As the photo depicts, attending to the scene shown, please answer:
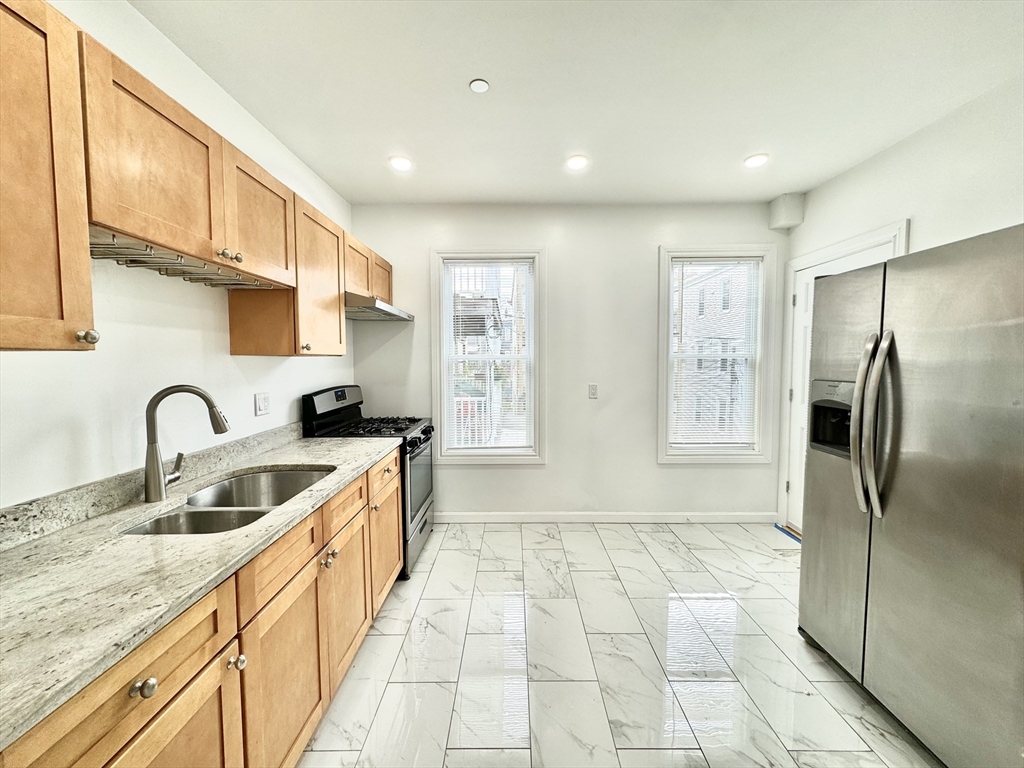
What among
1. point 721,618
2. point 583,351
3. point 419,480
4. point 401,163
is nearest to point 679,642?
point 721,618

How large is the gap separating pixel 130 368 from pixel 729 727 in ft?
8.74

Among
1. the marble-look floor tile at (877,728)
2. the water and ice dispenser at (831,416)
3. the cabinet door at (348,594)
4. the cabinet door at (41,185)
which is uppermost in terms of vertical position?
the cabinet door at (41,185)

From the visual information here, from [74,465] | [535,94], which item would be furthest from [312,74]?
[74,465]

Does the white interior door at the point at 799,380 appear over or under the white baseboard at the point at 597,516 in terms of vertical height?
over

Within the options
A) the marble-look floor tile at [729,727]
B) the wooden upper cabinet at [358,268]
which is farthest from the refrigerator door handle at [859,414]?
the wooden upper cabinet at [358,268]

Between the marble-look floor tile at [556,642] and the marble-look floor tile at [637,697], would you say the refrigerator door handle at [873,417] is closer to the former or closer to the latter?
the marble-look floor tile at [637,697]

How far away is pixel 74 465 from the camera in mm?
1287

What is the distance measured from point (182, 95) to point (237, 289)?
0.80 meters

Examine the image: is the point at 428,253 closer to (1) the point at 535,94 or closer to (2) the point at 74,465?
(1) the point at 535,94

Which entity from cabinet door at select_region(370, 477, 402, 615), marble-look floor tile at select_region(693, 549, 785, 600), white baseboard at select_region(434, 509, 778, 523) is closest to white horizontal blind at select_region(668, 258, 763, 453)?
white baseboard at select_region(434, 509, 778, 523)

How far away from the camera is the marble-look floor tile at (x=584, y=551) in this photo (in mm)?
2812

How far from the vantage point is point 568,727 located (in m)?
1.58

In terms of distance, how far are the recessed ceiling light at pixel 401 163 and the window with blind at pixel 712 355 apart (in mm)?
2132

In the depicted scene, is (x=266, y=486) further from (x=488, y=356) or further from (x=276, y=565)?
(x=488, y=356)
